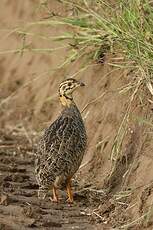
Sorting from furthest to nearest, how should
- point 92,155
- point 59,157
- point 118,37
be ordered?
point 92,155
point 59,157
point 118,37

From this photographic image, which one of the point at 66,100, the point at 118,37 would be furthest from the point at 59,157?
the point at 118,37

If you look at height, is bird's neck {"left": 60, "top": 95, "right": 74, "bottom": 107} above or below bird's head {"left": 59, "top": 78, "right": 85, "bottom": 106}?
below

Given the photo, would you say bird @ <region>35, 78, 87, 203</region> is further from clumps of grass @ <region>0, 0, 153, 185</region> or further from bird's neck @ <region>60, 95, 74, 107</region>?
bird's neck @ <region>60, 95, 74, 107</region>

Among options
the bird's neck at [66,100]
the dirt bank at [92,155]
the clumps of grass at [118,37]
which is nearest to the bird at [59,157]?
the dirt bank at [92,155]

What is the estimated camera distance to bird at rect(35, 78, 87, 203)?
8.59 meters

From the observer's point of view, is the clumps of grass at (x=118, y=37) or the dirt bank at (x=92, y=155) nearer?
the dirt bank at (x=92, y=155)

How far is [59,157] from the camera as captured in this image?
866cm

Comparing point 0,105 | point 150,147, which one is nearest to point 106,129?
point 150,147

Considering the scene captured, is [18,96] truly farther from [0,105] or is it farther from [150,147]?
[150,147]

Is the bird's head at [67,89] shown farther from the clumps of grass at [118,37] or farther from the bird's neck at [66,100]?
the clumps of grass at [118,37]

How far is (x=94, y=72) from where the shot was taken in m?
10.8

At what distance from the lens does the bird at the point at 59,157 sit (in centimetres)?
859

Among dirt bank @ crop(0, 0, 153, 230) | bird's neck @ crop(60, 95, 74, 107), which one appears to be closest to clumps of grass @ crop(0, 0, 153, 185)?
dirt bank @ crop(0, 0, 153, 230)

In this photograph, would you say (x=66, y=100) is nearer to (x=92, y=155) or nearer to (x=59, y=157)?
(x=92, y=155)
